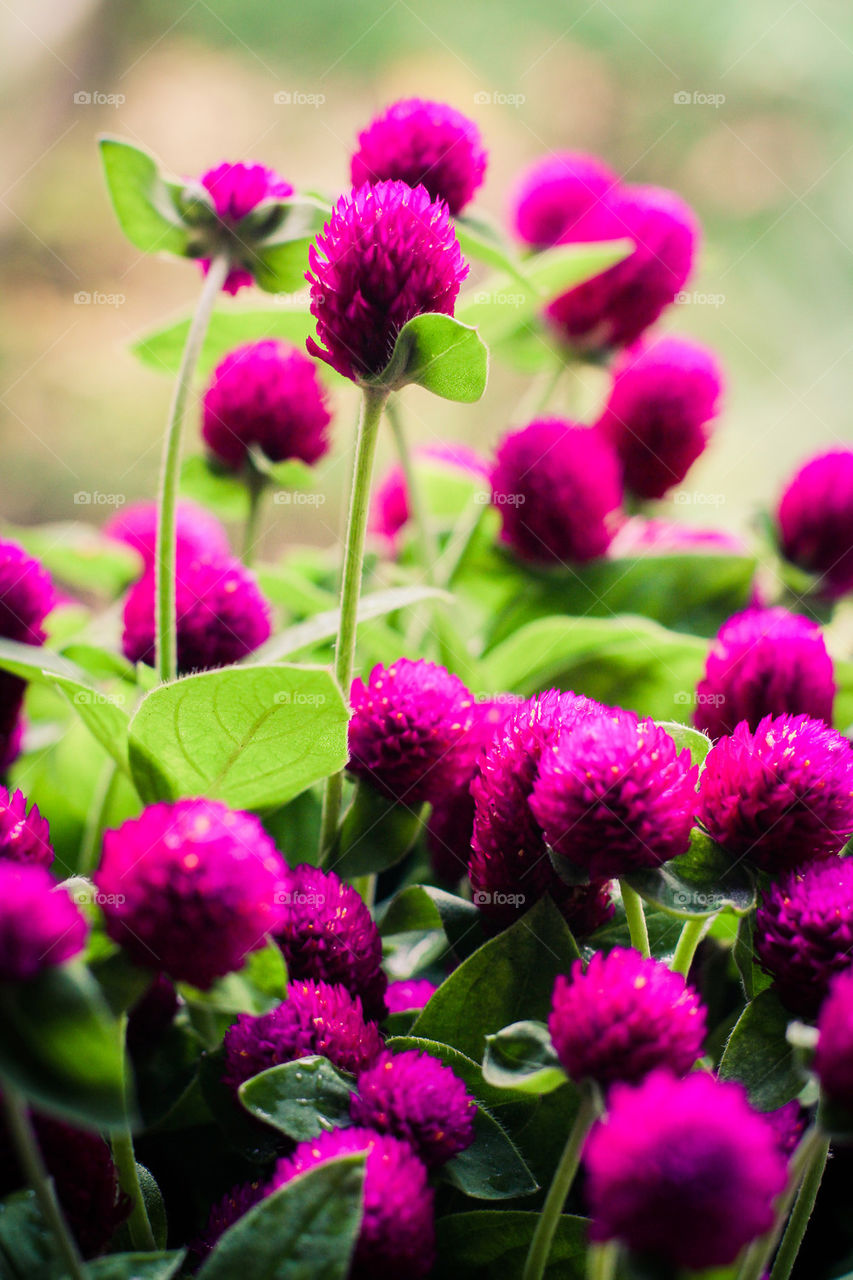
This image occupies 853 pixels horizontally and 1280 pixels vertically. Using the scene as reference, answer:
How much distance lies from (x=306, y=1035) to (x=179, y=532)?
316 millimetres

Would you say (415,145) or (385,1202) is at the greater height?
(415,145)

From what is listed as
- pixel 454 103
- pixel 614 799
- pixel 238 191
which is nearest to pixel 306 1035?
pixel 614 799

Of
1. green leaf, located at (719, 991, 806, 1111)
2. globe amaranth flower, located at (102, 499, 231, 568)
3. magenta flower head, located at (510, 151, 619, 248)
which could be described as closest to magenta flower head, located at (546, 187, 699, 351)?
magenta flower head, located at (510, 151, 619, 248)

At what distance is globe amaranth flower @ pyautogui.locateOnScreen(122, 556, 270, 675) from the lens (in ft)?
1.66

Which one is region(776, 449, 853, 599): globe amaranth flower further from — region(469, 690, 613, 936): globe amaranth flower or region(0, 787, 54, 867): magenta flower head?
region(0, 787, 54, 867): magenta flower head

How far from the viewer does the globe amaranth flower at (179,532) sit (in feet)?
1.90

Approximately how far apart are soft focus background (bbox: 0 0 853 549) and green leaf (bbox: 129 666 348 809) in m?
1.58

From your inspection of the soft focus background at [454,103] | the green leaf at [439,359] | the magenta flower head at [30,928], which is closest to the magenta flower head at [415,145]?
the green leaf at [439,359]

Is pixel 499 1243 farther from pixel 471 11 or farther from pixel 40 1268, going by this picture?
pixel 471 11

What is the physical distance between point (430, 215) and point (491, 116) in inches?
81.9

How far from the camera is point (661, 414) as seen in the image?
70 centimetres

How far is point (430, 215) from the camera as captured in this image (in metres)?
0.36

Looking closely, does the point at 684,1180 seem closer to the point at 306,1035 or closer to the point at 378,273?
the point at 306,1035

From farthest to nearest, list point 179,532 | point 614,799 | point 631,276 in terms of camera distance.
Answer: point 631,276
point 179,532
point 614,799
